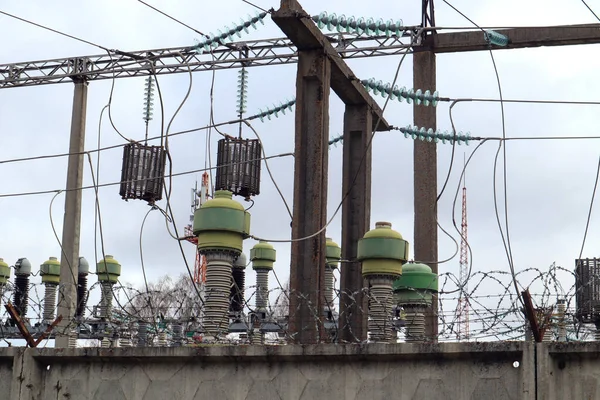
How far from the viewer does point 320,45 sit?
18.6m

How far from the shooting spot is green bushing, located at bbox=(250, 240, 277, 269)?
30.6 m

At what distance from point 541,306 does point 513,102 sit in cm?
967

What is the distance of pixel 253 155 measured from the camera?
94.4ft

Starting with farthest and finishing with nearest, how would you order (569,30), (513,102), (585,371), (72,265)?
(72,265)
(569,30)
(513,102)
(585,371)

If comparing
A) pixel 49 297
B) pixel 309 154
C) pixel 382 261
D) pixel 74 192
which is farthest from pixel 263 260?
pixel 382 261

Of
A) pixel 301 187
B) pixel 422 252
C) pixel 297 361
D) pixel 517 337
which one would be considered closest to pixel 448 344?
pixel 517 337

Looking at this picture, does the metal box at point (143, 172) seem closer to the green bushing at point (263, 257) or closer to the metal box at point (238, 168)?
the metal box at point (238, 168)

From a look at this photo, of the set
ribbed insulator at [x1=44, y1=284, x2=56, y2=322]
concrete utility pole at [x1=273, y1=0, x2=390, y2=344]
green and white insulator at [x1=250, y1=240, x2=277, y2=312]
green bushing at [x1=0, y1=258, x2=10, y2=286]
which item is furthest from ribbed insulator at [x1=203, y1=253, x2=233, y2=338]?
green bushing at [x1=0, y1=258, x2=10, y2=286]

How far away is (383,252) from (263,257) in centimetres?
1331

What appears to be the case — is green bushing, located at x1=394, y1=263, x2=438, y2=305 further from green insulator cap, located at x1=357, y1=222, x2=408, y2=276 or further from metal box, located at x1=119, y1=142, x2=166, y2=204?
metal box, located at x1=119, y1=142, x2=166, y2=204

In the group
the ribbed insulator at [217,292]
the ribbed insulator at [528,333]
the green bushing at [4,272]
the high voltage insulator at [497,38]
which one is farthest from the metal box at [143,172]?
the ribbed insulator at [528,333]

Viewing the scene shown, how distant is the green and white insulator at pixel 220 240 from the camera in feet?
55.5

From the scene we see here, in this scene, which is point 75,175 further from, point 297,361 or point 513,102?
point 297,361

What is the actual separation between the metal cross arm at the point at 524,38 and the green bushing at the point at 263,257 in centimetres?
753
